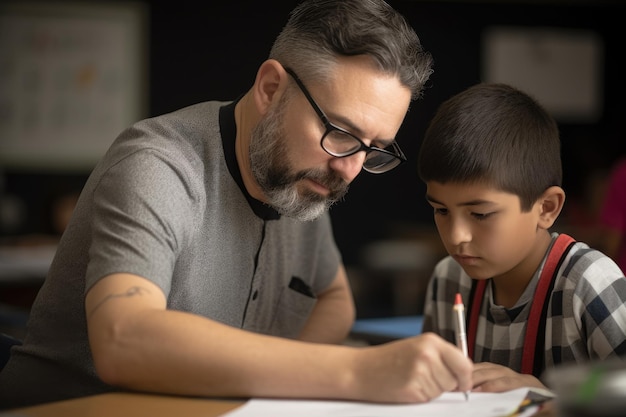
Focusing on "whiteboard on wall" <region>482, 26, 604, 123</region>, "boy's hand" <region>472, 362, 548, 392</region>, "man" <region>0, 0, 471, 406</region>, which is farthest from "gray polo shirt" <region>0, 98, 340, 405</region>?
"whiteboard on wall" <region>482, 26, 604, 123</region>

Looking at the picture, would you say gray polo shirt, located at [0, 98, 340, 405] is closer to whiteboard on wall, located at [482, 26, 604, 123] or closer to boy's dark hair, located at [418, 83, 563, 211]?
boy's dark hair, located at [418, 83, 563, 211]

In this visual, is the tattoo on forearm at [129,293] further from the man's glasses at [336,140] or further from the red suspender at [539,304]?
the red suspender at [539,304]

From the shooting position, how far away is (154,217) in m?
1.45

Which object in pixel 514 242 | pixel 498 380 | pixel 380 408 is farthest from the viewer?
pixel 514 242

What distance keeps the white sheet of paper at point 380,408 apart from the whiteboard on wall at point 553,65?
6410 mm

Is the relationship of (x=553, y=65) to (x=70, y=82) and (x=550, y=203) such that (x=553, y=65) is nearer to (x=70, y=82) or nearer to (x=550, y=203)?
(x=70, y=82)

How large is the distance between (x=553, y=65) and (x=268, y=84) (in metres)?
6.37

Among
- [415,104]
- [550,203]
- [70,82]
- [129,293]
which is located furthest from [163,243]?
[70,82]

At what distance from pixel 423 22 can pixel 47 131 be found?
308 centimetres

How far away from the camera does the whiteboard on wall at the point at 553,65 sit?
7.45m

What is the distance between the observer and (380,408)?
48.9 inches

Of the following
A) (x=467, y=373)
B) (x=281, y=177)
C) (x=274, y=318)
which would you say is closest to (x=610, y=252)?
(x=274, y=318)

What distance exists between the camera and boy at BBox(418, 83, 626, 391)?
1.51 meters

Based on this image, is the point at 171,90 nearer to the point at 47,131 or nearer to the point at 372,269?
the point at 47,131
